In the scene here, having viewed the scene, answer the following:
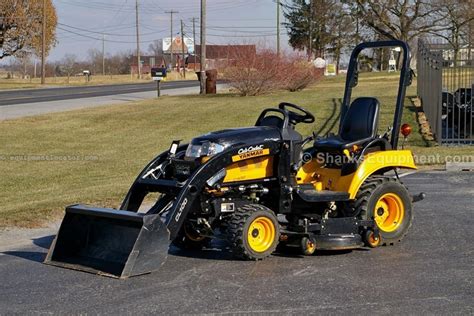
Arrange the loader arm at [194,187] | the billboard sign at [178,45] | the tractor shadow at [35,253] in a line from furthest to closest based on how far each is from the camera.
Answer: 1. the billboard sign at [178,45]
2. the tractor shadow at [35,253]
3. the loader arm at [194,187]

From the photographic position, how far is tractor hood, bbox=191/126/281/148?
7.80m

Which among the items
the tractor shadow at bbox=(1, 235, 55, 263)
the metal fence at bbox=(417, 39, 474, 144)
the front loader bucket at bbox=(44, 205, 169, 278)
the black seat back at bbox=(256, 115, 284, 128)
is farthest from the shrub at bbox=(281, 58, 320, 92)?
the front loader bucket at bbox=(44, 205, 169, 278)

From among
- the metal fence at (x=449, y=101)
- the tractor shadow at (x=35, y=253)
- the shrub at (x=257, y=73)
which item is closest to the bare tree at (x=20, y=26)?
the shrub at (x=257, y=73)

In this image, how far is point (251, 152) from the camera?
25.6 feet

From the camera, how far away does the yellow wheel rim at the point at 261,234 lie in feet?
25.1

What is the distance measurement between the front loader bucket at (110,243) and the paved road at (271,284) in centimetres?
14

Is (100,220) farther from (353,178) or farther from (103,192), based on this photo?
(103,192)

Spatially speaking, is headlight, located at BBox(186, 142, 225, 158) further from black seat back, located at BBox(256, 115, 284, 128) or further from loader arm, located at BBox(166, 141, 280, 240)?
black seat back, located at BBox(256, 115, 284, 128)

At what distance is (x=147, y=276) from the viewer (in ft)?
23.6

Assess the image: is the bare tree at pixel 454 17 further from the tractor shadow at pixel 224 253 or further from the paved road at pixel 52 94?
the tractor shadow at pixel 224 253

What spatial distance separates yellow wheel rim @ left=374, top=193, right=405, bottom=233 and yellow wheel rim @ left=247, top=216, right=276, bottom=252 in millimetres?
1427

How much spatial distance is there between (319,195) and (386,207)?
100cm

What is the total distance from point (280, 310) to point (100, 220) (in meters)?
2.28

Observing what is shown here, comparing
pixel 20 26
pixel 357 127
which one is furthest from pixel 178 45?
pixel 357 127
